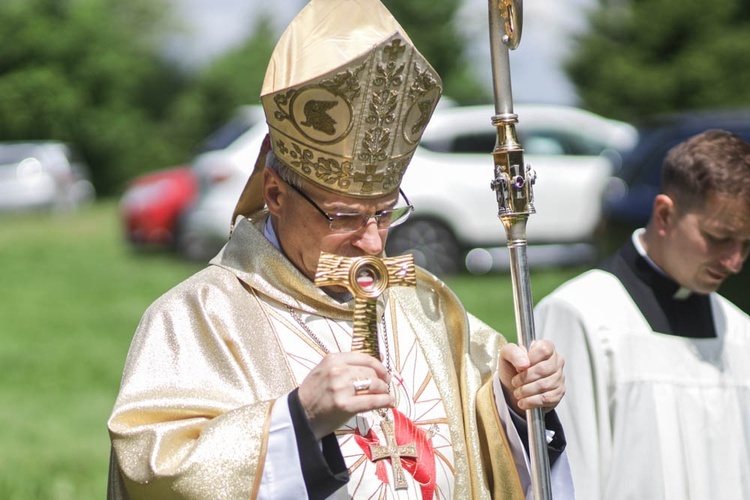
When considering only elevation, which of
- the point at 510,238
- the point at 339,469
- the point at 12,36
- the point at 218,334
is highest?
the point at 12,36

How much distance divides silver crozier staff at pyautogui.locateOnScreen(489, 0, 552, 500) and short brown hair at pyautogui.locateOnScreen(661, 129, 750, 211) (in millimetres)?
984

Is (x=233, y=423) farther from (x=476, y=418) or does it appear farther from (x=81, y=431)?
(x=81, y=431)

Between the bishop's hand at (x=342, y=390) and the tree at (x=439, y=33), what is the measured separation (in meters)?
27.4

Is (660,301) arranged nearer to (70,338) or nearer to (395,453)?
(395,453)

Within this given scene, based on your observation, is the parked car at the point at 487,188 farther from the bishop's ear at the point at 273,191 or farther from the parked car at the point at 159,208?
the bishop's ear at the point at 273,191

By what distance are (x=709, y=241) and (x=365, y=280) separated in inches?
54.5

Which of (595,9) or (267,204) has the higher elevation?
(595,9)

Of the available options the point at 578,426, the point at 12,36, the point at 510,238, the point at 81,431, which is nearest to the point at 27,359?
the point at 81,431

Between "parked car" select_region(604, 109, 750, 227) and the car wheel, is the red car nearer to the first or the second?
the car wheel

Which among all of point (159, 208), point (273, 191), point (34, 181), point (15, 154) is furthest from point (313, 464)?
point (15, 154)

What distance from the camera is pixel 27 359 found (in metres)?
9.41

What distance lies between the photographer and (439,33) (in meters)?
31.0

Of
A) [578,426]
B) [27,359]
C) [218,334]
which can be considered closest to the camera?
[218,334]

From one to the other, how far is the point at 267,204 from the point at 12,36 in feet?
107
